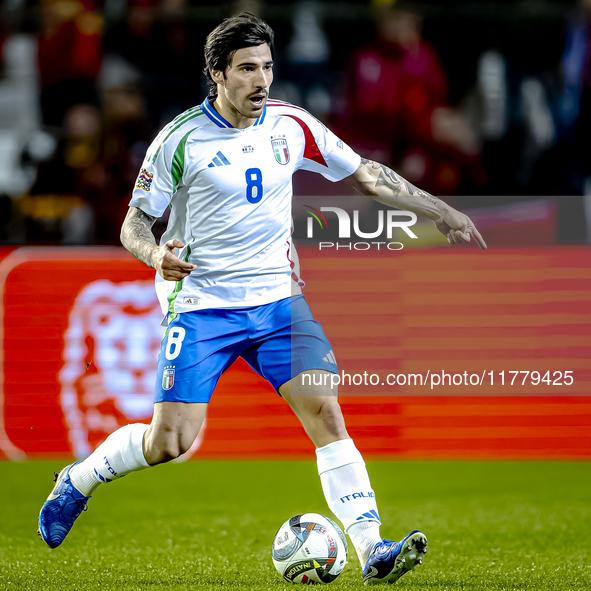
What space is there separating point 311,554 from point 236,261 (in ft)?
4.01

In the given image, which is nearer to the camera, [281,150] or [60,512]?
[281,150]

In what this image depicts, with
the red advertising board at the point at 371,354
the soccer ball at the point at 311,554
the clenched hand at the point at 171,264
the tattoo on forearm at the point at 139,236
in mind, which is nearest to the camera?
the clenched hand at the point at 171,264

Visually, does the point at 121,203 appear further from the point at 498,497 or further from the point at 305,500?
the point at 498,497

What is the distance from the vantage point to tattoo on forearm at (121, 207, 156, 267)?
3527 mm

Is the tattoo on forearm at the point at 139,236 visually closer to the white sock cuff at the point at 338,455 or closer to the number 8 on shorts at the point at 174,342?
the number 8 on shorts at the point at 174,342

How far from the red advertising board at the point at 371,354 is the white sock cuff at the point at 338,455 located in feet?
7.99

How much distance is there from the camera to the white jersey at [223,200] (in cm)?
375

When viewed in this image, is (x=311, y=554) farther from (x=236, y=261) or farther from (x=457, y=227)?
(x=457, y=227)

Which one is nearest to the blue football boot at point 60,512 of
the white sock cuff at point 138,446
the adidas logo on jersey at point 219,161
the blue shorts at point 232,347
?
the white sock cuff at point 138,446

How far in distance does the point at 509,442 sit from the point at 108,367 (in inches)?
113

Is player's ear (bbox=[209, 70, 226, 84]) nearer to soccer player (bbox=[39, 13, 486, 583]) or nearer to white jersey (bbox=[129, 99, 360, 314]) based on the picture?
soccer player (bbox=[39, 13, 486, 583])

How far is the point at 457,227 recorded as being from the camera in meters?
3.90

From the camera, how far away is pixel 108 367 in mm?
6535

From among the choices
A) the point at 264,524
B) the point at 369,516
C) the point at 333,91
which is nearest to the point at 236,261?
the point at 369,516
